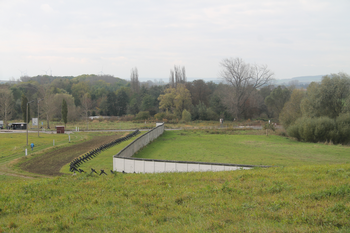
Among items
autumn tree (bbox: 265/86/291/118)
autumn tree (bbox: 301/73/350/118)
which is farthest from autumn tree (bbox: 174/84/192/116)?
autumn tree (bbox: 301/73/350/118)

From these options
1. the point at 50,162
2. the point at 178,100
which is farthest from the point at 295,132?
the point at 178,100

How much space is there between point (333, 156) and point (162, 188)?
71.5 ft

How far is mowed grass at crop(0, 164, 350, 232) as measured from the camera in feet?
19.6

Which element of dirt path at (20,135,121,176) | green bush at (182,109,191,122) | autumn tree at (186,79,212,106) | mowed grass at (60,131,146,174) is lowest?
dirt path at (20,135,121,176)

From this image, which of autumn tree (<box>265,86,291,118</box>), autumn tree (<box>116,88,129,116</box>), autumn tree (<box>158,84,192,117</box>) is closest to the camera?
autumn tree (<box>265,86,291,118</box>)

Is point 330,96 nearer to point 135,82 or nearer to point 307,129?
point 307,129

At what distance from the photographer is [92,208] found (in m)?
7.60

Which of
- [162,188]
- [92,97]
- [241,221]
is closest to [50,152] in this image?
[162,188]

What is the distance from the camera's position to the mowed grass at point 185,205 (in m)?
5.98

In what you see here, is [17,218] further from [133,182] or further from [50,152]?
[50,152]

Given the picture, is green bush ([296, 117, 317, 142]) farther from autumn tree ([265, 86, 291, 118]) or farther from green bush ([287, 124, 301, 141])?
autumn tree ([265, 86, 291, 118])

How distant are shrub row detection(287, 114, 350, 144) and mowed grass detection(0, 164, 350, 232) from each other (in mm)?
26505

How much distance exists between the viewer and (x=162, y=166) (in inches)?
693

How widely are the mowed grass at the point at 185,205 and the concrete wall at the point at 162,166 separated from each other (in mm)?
5177
